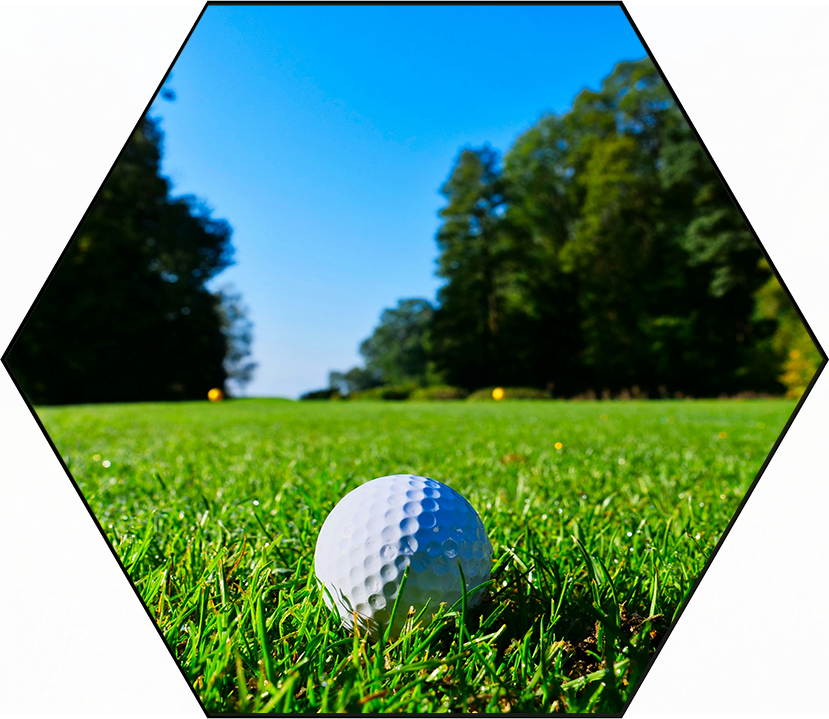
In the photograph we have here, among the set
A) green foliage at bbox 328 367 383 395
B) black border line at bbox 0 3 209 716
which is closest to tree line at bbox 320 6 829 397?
green foliage at bbox 328 367 383 395

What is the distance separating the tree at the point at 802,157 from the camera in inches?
297

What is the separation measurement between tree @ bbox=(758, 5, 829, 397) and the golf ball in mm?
2343

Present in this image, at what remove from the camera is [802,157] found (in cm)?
1066

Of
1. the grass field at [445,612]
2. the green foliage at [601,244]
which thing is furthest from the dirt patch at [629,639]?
the green foliage at [601,244]

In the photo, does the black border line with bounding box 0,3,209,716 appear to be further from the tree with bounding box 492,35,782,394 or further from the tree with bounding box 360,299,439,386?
the tree with bounding box 492,35,782,394

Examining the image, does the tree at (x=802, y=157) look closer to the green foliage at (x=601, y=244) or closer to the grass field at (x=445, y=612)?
the green foliage at (x=601, y=244)

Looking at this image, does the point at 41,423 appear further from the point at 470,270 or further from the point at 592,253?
the point at 592,253

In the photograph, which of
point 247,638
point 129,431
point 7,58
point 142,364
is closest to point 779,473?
point 247,638

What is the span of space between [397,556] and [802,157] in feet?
44.4

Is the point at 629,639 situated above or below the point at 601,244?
below

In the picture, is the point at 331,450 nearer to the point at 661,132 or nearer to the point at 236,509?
the point at 236,509

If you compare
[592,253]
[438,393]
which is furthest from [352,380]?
[592,253]

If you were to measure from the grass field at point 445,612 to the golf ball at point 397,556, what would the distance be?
0.05 metres

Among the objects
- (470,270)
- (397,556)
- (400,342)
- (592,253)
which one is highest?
(592,253)
